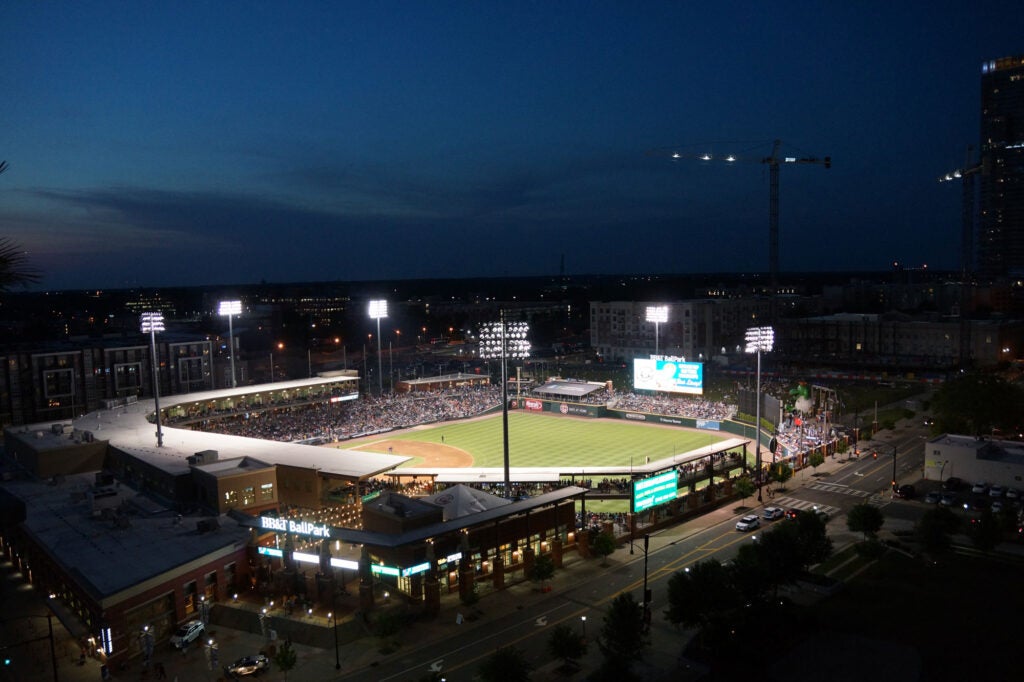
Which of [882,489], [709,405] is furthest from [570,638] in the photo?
[709,405]

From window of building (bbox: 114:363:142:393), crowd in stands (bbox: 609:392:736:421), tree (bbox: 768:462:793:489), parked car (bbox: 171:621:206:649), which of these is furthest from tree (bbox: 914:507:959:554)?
window of building (bbox: 114:363:142:393)

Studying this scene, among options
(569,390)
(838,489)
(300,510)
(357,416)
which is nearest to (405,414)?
(357,416)

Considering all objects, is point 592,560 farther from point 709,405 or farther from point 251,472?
point 709,405

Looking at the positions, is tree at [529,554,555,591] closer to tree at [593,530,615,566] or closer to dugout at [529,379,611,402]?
tree at [593,530,615,566]

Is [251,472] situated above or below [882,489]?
above

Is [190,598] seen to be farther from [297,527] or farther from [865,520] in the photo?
[865,520]

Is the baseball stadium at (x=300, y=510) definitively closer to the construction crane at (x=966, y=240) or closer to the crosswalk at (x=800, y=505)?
the crosswalk at (x=800, y=505)
